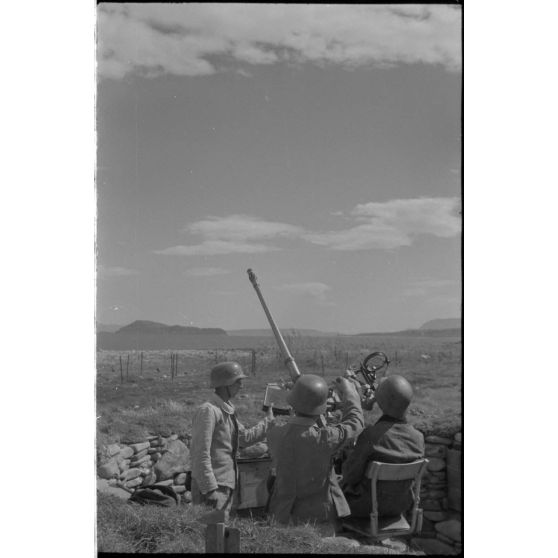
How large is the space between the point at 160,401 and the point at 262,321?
116cm

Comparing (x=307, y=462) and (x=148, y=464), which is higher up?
(x=307, y=462)

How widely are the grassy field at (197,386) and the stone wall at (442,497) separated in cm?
15

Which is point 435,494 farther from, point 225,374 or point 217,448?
point 225,374

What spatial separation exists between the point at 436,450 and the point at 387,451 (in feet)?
2.88

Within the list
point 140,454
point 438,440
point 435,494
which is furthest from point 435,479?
point 140,454

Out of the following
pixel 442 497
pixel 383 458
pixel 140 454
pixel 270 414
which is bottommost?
pixel 442 497

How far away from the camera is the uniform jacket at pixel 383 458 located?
22.4 feet

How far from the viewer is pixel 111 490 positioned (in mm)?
7285

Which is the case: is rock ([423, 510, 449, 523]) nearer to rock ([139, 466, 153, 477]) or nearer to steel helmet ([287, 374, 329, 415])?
steel helmet ([287, 374, 329, 415])

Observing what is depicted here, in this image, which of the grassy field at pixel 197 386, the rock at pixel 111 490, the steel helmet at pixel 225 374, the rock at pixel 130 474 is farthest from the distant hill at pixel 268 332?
the rock at pixel 111 490

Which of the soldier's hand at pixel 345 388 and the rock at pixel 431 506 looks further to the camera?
the rock at pixel 431 506

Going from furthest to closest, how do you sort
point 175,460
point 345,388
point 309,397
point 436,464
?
point 436,464, point 175,460, point 345,388, point 309,397

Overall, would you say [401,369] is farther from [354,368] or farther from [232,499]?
[232,499]

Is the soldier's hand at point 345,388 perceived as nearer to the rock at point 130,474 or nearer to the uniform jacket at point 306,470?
the uniform jacket at point 306,470
